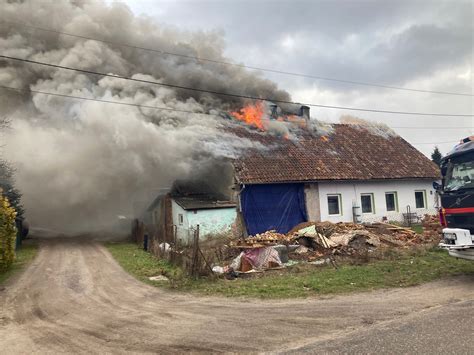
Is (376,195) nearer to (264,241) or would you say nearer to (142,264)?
(264,241)

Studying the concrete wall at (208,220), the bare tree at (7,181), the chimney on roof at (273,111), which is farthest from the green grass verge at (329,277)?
the chimney on roof at (273,111)

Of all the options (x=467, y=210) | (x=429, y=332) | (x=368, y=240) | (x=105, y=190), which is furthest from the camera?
(x=105, y=190)

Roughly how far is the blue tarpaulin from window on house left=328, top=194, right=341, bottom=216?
6.46 ft

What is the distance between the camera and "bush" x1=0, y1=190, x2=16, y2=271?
1020 cm

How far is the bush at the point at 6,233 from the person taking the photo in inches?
401

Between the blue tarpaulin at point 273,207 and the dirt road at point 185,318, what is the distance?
28.6 ft

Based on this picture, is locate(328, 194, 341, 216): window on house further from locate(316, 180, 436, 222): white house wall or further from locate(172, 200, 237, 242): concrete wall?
locate(172, 200, 237, 242): concrete wall

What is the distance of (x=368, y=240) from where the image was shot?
42.1ft

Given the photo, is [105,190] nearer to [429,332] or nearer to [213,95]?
[213,95]

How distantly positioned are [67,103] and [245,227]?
1101 cm

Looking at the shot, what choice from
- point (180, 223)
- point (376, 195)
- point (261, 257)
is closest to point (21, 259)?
point (180, 223)

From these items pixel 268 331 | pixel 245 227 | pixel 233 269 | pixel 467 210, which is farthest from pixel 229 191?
pixel 268 331

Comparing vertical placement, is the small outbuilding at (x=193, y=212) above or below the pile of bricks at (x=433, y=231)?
above

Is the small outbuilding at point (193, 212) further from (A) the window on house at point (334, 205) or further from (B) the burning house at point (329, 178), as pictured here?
(A) the window on house at point (334, 205)
